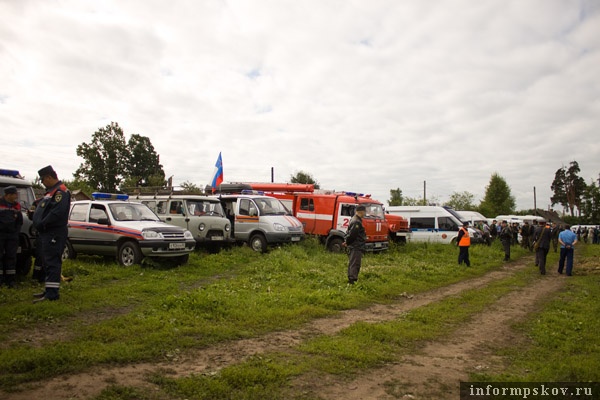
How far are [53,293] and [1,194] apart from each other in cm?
282

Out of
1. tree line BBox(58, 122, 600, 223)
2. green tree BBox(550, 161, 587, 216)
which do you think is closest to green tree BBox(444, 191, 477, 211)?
tree line BBox(58, 122, 600, 223)

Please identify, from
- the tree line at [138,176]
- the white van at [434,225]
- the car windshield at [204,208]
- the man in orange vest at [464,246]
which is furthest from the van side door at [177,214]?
the tree line at [138,176]

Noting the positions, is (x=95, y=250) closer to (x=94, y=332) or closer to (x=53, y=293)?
(x=53, y=293)

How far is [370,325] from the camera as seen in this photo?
6.17 metres

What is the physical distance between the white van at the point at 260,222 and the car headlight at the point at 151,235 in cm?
502

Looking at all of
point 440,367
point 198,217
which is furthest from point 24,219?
point 440,367

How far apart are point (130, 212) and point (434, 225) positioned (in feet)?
54.8

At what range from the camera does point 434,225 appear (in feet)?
76.1

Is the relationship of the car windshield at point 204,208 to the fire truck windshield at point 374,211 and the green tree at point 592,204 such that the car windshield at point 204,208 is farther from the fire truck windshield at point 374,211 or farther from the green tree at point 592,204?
the green tree at point 592,204

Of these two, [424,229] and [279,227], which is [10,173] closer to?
[279,227]

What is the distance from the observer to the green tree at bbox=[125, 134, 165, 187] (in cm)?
5831

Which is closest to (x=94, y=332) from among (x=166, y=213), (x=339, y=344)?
(x=339, y=344)

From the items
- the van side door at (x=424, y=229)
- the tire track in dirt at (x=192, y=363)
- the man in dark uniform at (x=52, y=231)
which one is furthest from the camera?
the van side door at (x=424, y=229)

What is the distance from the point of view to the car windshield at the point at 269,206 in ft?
51.5
